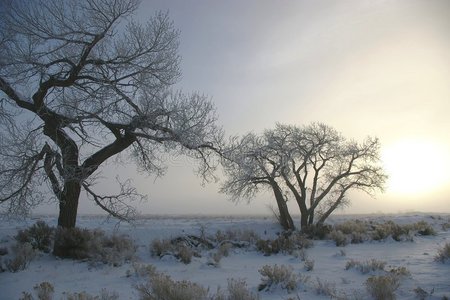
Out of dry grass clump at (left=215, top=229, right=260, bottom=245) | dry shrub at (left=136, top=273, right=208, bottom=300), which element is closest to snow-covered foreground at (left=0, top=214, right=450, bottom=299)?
dry shrub at (left=136, top=273, right=208, bottom=300)

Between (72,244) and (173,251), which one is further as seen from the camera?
(173,251)

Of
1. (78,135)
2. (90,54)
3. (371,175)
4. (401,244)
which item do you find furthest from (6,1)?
Answer: (371,175)

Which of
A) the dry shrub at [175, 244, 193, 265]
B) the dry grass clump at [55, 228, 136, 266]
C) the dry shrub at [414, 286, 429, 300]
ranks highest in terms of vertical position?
the dry grass clump at [55, 228, 136, 266]

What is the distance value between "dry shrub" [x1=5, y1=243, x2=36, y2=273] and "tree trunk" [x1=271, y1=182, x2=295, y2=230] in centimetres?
1625

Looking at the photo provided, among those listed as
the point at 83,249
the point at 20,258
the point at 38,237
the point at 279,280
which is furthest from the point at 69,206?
the point at 279,280

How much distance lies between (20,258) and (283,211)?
1721 cm

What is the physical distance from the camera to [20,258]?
994 cm

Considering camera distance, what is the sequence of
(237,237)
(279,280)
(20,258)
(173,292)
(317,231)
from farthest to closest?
(317,231) → (237,237) → (20,258) → (279,280) → (173,292)

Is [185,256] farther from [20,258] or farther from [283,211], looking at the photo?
[283,211]

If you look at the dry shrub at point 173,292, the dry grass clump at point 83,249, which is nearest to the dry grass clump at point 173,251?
the dry grass clump at point 83,249

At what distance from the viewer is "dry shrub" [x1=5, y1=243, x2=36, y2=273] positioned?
9695 mm

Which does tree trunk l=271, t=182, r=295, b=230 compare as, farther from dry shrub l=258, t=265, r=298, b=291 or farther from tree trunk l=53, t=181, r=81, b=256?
dry shrub l=258, t=265, r=298, b=291

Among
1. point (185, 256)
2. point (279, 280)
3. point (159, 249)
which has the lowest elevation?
point (279, 280)

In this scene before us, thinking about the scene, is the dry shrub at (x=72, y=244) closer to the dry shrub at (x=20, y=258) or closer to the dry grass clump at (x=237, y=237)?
the dry shrub at (x=20, y=258)
